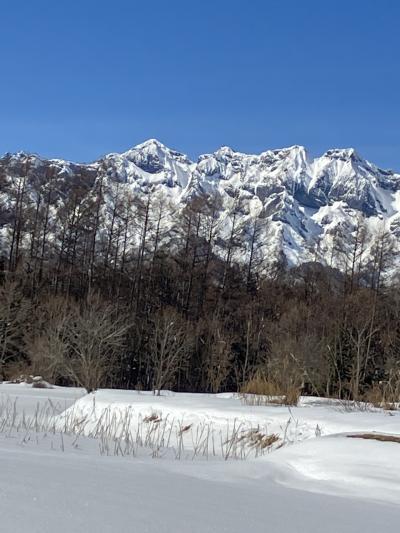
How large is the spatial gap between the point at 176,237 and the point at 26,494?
3544cm

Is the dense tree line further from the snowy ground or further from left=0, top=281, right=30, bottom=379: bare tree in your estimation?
the snowy ground

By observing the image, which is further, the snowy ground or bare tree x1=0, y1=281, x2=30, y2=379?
bare tree x1=0, y1=281, x2=30, y2=379

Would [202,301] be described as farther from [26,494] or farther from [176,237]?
[26,494]

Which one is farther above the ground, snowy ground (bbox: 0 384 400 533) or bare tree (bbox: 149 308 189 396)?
bare tree (bbox: 149 308 189 396)

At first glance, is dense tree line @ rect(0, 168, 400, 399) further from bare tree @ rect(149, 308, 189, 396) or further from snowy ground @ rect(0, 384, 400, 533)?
snowy ground @ rect(0, 384, 400, 533)

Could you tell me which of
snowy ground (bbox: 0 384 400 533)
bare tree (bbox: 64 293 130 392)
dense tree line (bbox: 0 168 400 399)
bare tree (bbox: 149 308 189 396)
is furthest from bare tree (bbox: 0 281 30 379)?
snowy ground (bbox: 0 384 400 533)

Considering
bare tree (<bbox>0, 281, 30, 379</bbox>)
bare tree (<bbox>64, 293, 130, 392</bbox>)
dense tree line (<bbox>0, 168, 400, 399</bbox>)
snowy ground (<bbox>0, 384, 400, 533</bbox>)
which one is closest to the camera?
→ snowy ground (<bbox>0, 384, 400, 533</bbox>)

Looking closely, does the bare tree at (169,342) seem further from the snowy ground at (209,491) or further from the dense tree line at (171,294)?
the snowy ground at (209,491)

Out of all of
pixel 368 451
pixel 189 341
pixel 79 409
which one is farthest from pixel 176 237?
pixel 368 451

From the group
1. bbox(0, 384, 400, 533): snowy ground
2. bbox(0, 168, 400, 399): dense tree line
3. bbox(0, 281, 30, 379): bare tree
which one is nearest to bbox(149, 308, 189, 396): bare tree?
bbox(0, 168, 400, 399): dense tree line

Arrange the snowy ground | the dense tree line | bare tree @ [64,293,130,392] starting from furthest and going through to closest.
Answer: the dense tree line < bare tree @ [64,293,130,392] < the snowy ground

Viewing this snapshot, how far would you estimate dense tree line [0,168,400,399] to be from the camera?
92.6ft

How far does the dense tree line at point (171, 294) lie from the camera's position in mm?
28234

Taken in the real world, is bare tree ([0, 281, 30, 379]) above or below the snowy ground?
above
